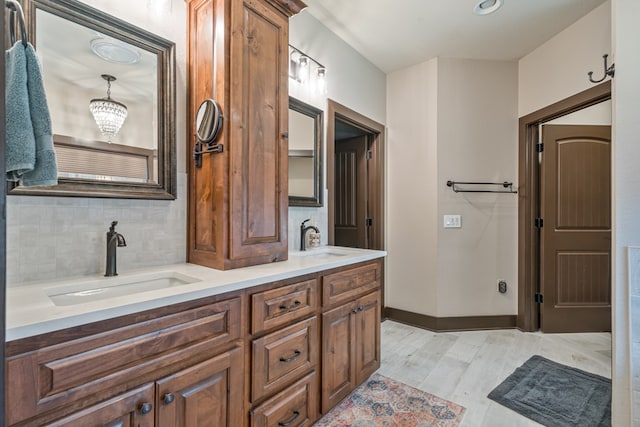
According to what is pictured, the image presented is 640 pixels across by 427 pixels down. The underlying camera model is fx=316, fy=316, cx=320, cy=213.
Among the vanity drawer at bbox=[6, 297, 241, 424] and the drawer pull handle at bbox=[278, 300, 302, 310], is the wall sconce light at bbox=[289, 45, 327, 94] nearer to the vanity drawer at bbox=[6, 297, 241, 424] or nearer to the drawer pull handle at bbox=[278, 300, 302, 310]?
the drawer pull handle at bbox=[278, 300, 302, 310]

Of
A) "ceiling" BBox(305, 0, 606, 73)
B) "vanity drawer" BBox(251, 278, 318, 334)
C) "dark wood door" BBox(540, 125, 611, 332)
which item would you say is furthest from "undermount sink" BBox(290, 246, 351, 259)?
"dark wood door" BBox(540, 125, 611, 332)

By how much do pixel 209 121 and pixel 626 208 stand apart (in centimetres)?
214

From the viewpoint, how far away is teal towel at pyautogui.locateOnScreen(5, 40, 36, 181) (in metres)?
0.86

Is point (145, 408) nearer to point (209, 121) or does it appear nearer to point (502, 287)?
point (209, 121)

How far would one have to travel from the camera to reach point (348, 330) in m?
1.91

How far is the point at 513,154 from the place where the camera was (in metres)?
3.21

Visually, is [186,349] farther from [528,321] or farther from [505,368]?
[528,321]

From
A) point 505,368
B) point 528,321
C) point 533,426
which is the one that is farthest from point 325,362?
point 528,321

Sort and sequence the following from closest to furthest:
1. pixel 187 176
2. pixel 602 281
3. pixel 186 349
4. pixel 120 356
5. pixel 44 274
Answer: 1. pixel 120 356
2. pixel 186 349
3. pixel 44 274
4. pixel 187 176
5. pixel 602 281

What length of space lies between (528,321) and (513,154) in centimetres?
167

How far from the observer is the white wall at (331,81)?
239cm

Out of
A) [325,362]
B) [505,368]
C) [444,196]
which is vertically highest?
[444,196]

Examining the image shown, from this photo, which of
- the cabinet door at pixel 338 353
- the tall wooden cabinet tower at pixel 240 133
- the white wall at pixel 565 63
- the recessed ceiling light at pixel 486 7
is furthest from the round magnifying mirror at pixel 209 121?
the white wall at pixel 565 63

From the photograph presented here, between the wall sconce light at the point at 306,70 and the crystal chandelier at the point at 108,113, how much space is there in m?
1.23
